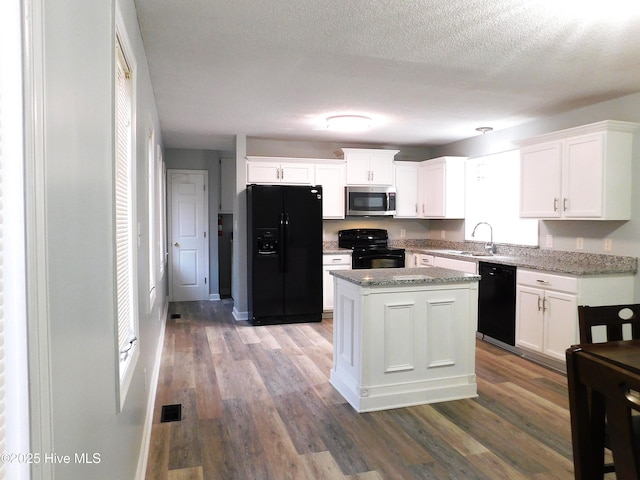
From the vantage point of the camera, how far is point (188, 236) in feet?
24.4

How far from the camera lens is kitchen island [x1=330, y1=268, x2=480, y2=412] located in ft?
10.5

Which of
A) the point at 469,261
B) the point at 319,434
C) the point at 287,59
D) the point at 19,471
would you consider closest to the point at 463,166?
the point at 469,261

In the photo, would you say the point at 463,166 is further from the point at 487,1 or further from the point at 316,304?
the point at 487,1

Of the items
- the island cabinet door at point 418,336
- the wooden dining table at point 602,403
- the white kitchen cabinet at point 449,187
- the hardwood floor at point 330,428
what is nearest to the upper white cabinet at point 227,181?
the white kitchen cabinet at point 449,187

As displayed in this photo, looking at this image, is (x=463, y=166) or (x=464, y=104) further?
(x=463, y=166)

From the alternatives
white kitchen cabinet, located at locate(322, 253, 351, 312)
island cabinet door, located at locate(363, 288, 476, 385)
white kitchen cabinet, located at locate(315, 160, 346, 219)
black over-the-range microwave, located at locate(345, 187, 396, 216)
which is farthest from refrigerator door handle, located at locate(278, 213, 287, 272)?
island cabinet door, located at locate(363, 288, 476, 385)

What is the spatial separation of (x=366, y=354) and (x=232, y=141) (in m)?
4.37

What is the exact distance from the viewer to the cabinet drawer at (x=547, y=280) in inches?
152

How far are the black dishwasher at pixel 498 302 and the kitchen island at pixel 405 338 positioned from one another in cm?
128

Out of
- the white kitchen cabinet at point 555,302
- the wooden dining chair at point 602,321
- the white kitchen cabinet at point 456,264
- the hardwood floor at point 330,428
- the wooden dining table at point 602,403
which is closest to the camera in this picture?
the wooden dining table at point 602,403

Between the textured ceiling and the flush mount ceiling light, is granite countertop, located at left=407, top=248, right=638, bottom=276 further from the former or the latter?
the flush mount ceiling light

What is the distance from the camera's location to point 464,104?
439 centimetres

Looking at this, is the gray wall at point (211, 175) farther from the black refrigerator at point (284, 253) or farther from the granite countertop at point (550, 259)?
the granite countertop at point (550, 259)

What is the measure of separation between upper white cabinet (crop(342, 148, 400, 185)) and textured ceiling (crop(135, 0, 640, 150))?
1.41 metres
